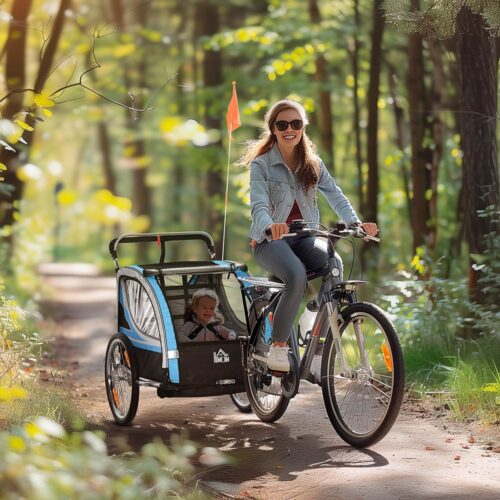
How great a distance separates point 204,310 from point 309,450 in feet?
4.47

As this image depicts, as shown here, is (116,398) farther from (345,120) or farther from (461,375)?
(345,120)

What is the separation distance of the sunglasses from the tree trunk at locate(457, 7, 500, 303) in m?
2.68

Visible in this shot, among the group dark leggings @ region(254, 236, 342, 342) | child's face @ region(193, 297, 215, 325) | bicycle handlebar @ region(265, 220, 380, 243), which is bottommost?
child's face @ region(193, 297, 215, 325)

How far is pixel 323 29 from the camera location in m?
16.0

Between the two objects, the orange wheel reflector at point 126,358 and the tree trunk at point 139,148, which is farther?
the tree trunk at point 139,148

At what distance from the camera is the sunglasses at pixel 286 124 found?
672cm

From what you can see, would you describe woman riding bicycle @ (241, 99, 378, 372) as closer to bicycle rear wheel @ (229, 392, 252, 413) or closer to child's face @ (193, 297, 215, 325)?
child's face @ (193, 297, 215, 325)

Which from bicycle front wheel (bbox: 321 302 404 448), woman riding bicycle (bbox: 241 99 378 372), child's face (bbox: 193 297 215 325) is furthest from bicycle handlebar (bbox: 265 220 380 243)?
child's face (bbox: 193 297 215 325)

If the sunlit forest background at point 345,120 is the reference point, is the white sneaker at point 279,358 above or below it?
below

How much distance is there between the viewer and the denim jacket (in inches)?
263

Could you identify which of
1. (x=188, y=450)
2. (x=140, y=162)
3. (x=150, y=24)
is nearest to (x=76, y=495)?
(x=188, y=450)

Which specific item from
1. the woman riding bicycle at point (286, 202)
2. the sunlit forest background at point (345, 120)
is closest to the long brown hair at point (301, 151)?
the woman riding bicycle at point (286, 202)

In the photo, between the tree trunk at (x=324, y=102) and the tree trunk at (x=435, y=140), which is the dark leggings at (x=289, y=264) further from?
the tree trunk at (x=324, y=102)

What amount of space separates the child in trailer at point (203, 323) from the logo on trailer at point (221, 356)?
0.30m
